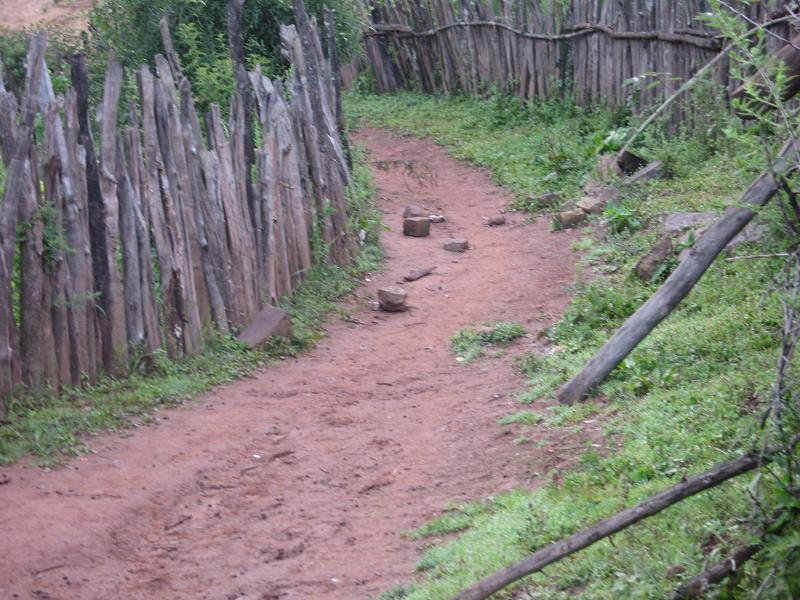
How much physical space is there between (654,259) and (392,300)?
90.4 inches

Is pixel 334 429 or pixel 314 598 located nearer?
pixel 314 598

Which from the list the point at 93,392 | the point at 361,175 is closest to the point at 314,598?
the point at 93,392

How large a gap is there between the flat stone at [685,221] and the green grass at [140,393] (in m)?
2.78

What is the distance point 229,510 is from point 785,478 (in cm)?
314

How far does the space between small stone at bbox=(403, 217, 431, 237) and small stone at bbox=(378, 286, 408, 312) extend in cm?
216

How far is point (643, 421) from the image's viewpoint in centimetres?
519

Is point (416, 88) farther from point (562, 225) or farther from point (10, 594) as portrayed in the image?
point (10, 594)

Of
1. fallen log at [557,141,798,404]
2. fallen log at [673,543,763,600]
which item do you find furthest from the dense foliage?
fallen log at [673,543,763,600]

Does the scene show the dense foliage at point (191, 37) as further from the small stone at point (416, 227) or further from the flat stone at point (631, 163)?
the flat stone at point (631, 163)

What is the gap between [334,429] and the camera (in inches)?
257

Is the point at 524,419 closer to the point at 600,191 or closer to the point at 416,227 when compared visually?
the point at 600,191

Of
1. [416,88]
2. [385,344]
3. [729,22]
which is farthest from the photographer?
[416,88]

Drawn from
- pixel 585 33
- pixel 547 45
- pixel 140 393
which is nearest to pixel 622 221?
pixel 140 393

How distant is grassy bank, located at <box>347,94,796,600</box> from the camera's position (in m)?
3.85
